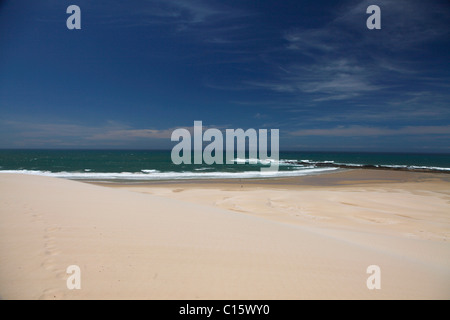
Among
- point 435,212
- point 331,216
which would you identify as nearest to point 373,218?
point 331,216

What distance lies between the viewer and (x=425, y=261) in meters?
4.98

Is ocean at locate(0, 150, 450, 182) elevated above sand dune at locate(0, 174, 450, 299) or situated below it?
above

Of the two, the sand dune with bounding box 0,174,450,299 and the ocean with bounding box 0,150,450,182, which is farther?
the ocean with bounding box 0,150,450,182

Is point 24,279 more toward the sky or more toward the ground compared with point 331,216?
more toward the sky

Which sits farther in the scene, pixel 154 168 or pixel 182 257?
pixel 154 168

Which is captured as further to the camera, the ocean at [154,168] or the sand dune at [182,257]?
the ocean at [154,168]

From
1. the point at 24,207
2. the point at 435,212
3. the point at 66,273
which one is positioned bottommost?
the point at 435,212

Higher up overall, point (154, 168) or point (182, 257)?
point (154, 168)

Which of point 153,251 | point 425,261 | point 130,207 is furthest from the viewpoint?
point 130,207

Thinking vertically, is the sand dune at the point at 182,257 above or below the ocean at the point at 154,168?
below

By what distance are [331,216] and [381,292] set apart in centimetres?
761
